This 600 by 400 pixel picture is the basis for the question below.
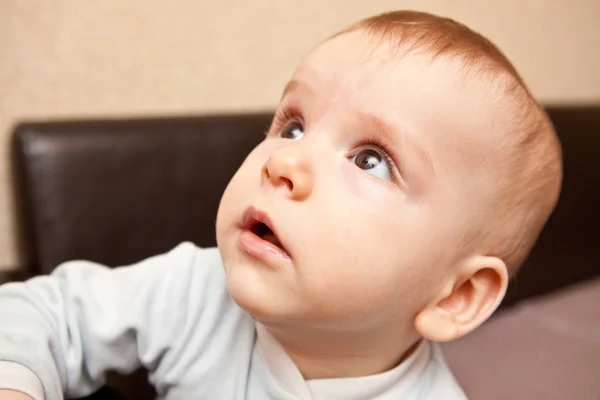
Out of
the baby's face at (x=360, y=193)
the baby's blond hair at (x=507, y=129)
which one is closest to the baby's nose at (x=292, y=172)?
the baby's face at (x=360, y=193)

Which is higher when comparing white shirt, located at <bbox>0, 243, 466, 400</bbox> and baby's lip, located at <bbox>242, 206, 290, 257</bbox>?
baby's lip, located at <bbox>242, 206, 290, 257</bbox>

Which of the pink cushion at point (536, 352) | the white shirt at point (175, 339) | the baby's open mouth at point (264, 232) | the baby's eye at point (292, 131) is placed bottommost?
the pink cushion at point (536, 352)

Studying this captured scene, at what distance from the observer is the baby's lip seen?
1.92 ft

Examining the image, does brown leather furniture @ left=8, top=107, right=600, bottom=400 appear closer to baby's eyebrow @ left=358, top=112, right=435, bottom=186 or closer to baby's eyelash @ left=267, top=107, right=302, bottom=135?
baby's eyelash @ left=267, top=107, right=302, bottom=135

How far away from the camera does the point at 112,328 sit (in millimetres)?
724

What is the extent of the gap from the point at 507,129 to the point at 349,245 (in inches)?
7.9

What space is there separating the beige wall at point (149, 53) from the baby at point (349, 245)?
313 millimetres

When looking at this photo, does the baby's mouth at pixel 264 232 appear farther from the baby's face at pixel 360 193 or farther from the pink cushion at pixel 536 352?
the pink cushion at pixel 536 352

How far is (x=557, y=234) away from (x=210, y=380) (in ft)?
3.11

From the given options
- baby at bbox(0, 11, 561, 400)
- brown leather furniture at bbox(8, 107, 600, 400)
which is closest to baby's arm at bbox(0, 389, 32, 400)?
baby at bbox(0, 11, 561, 400)

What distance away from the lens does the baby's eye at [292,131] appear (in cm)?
68

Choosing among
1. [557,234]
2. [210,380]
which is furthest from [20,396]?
[557,234]

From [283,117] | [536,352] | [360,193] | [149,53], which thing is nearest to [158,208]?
[149,53]

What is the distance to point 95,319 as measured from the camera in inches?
28.2
